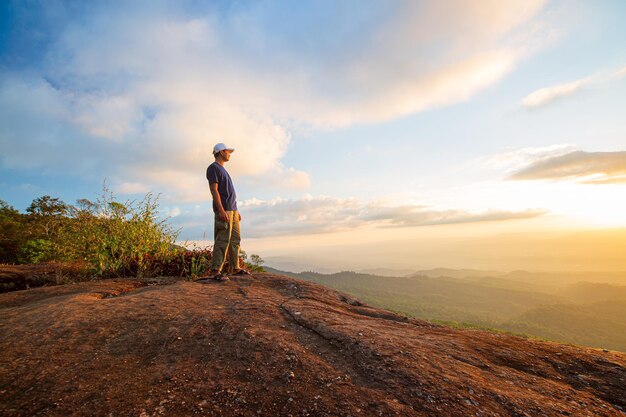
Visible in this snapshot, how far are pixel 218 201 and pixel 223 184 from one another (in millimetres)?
523

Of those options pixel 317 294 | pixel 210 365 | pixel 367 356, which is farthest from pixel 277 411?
pixel 317 294

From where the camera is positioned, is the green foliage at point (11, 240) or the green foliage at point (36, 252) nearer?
the green foliage at point (36, 252)

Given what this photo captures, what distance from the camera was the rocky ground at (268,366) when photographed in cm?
244

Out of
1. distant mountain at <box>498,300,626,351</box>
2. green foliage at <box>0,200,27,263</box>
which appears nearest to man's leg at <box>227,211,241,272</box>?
green foliage at <box>0,200,27,263</box>

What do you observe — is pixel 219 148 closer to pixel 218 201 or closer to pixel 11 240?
pixel 218 201

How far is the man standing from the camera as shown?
6730 millimetres

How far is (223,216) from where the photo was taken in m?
6.67

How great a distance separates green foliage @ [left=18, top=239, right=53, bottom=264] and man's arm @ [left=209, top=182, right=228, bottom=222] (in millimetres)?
7520

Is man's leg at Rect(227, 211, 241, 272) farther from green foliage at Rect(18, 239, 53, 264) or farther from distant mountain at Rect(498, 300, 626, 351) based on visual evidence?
distant mountain at Rect(498, 300, 626, 351)

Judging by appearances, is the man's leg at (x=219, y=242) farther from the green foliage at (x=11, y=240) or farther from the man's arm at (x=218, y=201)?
the green foliage at (x=11, y=240)

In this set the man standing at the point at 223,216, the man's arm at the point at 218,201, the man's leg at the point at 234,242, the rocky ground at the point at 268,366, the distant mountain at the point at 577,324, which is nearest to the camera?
the rocky ground at the point at 268,366

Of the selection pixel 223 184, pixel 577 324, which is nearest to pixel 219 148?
pixel 223 184

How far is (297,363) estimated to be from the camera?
3.06m

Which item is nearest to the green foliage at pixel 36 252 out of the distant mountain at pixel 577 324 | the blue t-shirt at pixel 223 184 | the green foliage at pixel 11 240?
the green foliage at pixel 11 240
